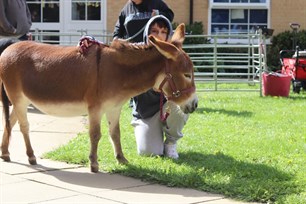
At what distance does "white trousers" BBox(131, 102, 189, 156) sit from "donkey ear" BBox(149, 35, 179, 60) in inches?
42.4

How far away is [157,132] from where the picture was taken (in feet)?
22.6

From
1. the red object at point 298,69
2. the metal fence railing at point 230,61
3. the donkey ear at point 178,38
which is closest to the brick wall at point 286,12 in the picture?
the metal fence railing at point 230,61

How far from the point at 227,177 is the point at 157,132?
1.37 m

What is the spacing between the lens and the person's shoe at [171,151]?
6.79 metres

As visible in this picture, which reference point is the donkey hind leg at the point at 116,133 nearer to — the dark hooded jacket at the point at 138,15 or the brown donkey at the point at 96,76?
the brown donkey at the point at 96,76

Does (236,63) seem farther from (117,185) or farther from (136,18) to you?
(117,185)

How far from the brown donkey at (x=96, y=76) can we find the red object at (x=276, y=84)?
747cm

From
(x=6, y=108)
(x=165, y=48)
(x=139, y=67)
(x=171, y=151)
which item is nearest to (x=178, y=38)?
(x=165, y=48)

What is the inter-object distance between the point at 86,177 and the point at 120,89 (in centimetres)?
96

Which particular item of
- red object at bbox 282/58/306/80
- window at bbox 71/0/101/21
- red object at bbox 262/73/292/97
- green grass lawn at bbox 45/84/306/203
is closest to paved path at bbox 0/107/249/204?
green grass lawn at bbox 45/84/306/203

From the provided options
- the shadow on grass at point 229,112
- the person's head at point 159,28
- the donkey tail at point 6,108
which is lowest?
the shadow on grass at point 229,112

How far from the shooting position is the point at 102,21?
832 inches

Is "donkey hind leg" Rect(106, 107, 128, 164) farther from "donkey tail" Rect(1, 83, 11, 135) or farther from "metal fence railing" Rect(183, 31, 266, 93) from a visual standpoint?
"metal fence railing" Rect(183, 31, 266, 93)

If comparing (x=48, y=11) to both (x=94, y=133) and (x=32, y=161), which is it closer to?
(x=32, y=161)
